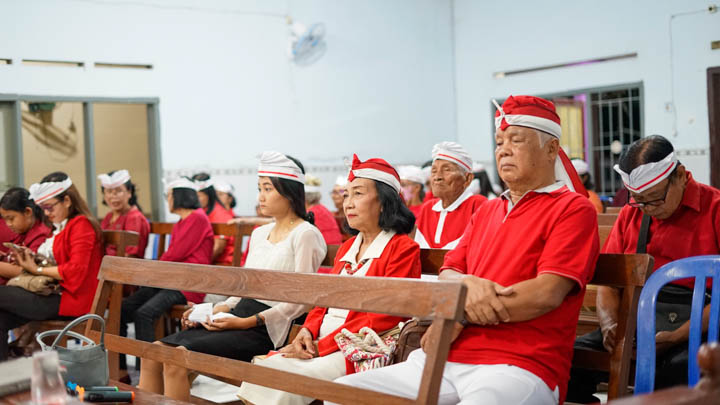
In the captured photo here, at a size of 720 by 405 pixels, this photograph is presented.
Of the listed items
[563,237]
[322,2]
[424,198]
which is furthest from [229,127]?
[563,237]

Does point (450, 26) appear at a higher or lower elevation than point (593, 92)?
higher

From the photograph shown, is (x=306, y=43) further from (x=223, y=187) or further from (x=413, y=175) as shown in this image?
(x=413, y=175)

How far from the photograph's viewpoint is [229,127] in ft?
30.7

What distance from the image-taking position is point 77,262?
458 cm

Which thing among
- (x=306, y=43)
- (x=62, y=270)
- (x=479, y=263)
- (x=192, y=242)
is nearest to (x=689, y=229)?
(x=479, y=263)

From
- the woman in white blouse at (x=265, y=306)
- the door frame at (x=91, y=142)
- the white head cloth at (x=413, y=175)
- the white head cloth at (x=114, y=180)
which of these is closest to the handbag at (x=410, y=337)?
the woman in white blouse at (x=265, y=306)

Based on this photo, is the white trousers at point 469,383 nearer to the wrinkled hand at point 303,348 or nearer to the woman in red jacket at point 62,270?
the wrinkled hand at point 303,348

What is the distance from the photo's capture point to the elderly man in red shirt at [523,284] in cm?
230

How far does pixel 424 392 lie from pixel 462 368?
0.40 metres

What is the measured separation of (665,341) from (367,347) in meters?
1.06

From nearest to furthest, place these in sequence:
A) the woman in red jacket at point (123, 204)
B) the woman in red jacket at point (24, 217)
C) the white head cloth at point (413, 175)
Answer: the woman in red jacket at point (24, 217) < the woman in red jacket at point (123, 204) < the white head cloth at point (413, 175)

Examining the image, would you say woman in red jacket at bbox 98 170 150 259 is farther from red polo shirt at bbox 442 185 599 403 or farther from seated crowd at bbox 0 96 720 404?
red polo shirt at bbox 442 185 599 403

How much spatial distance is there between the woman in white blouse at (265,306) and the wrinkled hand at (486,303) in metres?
1.19

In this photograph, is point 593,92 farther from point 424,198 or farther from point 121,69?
point 121,69
